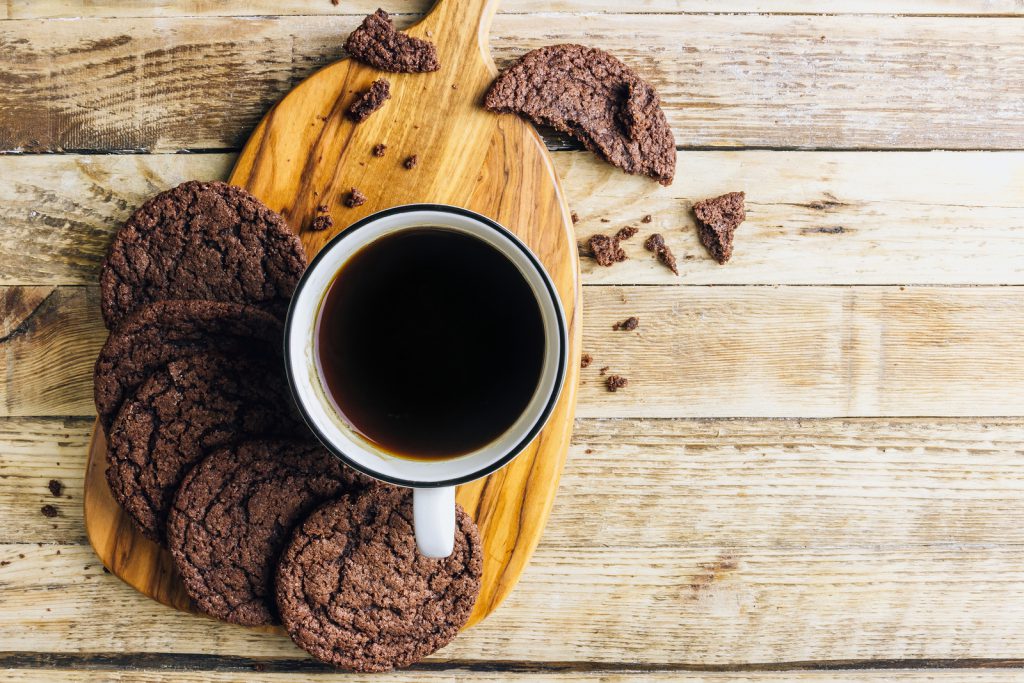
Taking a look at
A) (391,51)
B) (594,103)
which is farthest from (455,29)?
(594,103)

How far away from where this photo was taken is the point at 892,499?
45.5 inches

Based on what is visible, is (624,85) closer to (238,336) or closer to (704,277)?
(704,277)

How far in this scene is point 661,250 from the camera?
111 cm

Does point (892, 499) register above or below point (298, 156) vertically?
below

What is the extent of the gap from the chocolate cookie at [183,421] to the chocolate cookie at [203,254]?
10 cm

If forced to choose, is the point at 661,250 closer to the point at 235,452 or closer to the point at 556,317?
the point at 556,317

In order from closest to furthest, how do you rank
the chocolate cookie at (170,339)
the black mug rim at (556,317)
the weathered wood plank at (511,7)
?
the black mug rim at (556,317) → the chocolate cookie at (170,339) → the weathered wood plank at (511,7)

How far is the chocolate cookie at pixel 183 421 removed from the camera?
968 millimetres

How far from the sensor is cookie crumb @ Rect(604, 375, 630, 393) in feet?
3.66

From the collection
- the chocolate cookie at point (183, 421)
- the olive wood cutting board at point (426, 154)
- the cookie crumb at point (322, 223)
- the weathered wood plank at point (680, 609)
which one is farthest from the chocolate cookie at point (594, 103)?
the weathered wood plank at point (680, 609)

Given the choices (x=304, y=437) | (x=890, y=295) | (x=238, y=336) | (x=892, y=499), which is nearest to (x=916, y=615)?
(x=892, y=499)

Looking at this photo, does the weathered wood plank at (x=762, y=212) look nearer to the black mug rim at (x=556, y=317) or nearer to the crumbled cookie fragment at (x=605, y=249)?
the crumbled cookie fragment at (x=605, y=249)

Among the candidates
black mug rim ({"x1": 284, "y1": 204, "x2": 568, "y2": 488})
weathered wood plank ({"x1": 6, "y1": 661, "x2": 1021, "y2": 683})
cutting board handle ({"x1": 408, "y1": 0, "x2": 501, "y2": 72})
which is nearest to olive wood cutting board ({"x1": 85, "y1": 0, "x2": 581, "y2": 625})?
cutting board handle ({"x1": 408, "y1": 0, "x2": 501, "y2": 72})

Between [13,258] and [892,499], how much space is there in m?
1.43
